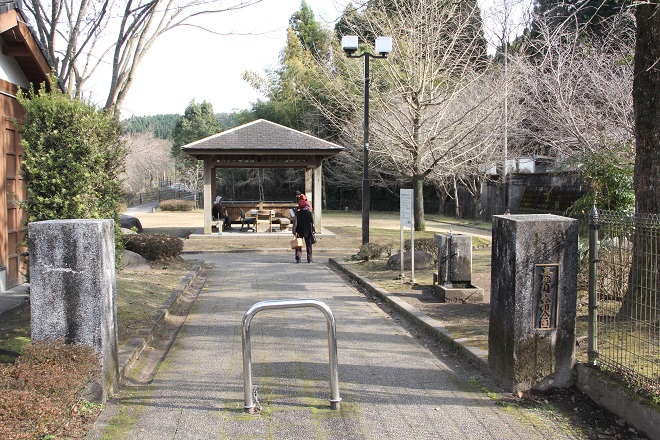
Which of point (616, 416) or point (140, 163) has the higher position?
point (140, 163)

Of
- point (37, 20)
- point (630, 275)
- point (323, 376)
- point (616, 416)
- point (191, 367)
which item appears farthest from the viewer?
point (37, 20)

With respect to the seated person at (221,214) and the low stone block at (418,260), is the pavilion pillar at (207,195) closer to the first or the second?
the seated person at (221,214)

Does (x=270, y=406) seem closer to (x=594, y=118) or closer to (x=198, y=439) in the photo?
(x=198, y=439)

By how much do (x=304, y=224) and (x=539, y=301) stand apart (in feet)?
35.6

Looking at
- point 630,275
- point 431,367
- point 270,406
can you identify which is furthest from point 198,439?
point 630,275

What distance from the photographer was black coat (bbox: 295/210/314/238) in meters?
15.7

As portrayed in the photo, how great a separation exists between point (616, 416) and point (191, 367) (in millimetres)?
3894

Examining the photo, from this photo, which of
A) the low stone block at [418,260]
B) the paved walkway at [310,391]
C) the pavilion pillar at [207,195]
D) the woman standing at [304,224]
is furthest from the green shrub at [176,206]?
the paved walkway at [310,391]

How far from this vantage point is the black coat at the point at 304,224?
15.7 metres

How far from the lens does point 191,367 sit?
20.0 ft

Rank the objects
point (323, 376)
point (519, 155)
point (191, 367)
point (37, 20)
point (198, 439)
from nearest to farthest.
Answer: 1. point (198, 439)
2. point (323, 376)
3. point (191, 367)
4. point (37, 20)
5. point (519, 155)

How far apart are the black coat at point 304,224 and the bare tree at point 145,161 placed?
44.3 meters

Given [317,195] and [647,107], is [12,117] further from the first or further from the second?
[317,195]

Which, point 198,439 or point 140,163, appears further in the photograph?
point 140,163
